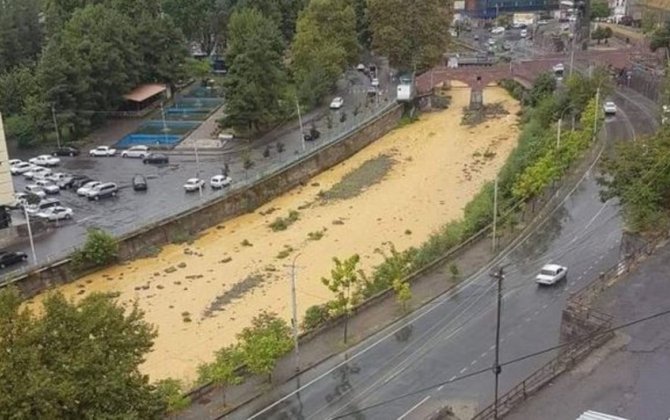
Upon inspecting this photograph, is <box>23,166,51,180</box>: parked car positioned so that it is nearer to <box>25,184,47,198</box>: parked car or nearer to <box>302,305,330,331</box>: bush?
<box>25,184,47,198</box>: parked car

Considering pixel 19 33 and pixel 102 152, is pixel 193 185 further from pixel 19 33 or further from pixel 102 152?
pixel 19 33

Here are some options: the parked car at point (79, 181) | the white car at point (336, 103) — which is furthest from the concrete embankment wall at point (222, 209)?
the parked car at point (79, 181)

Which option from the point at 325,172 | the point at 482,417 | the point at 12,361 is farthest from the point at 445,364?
the point at 325,172

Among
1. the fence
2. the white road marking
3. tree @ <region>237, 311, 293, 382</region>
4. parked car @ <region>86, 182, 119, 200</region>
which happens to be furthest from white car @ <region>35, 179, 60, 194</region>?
the fence

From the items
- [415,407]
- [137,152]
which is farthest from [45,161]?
[415,407]

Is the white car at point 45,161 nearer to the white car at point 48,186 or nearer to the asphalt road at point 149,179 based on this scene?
the asphalt road at point 149,179

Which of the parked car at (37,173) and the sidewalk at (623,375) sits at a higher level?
the sidewalk at (623,375)
